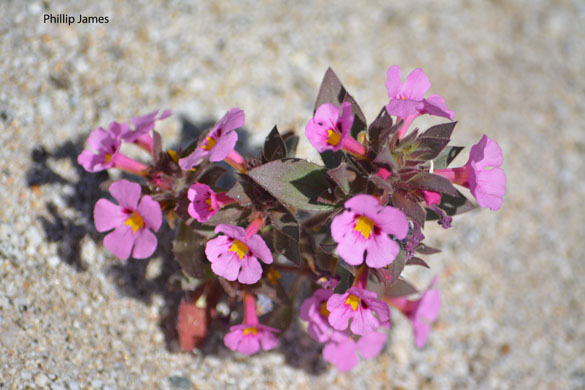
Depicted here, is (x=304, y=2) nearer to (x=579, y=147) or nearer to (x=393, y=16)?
(x=393, y=16)

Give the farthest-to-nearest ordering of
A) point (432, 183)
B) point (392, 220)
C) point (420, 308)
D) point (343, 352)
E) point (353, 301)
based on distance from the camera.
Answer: point (420, 308) → point (343, 352) → point (353, 301) → point (432, 183) → point (392, 220)

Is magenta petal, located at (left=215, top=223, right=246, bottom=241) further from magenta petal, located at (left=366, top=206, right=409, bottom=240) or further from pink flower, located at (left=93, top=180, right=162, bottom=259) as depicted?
magenta petal, located at (left=366, top=206, right=409, bottom=240)

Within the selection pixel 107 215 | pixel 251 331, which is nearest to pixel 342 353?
pixel 251 331

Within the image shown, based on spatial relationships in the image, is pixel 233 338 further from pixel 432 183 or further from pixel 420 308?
pixel 432 183

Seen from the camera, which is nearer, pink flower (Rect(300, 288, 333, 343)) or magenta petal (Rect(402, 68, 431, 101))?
magenta petal (Rect(402, 68, 431, 101))

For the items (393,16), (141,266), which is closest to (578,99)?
(393,16)

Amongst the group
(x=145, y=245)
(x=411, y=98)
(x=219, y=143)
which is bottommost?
(x=145, y=245)

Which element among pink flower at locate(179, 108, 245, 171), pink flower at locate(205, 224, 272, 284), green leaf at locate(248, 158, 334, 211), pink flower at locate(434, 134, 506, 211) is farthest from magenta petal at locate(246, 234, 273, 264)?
pink flower at locate(434, 134, 506, 211)

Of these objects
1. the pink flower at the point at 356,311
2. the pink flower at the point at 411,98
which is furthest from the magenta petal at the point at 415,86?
the pink flower at the point at 356,311
